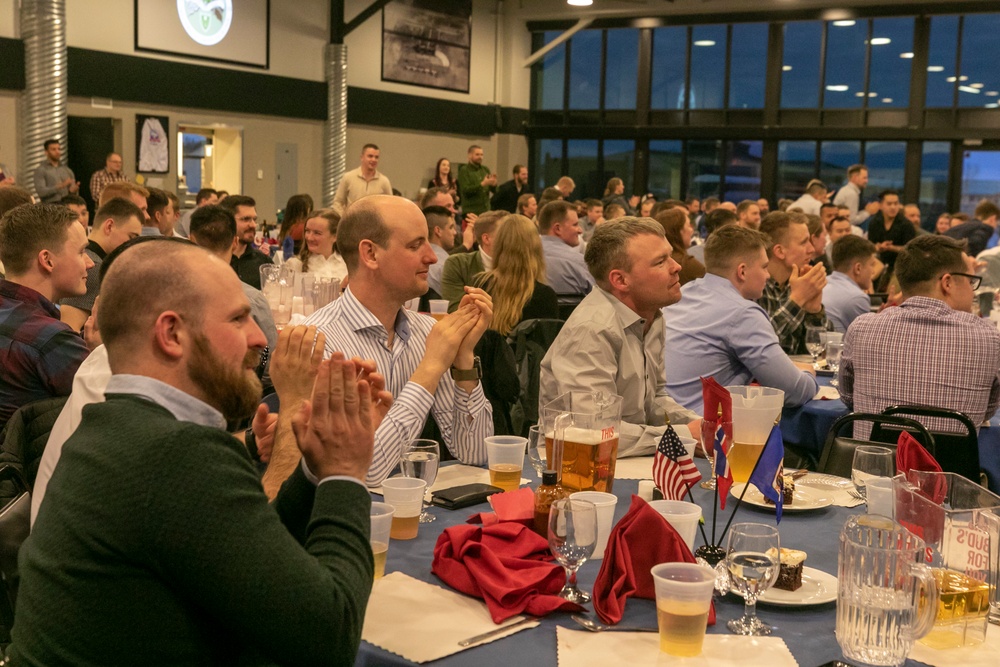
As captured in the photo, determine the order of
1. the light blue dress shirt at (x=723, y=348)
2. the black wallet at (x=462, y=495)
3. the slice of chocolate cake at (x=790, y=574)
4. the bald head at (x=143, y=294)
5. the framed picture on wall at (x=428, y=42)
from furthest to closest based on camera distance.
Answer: the framed picture on wall at (x=428, y=42) → the light blue dress shirt at (x=723, y=348) → the black wallet at (x=462, y=495) → the slice of chocolate cake at (x=790, y=574) → the bald head at (x=143, y=294)

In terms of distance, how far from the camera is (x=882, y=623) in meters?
1.55

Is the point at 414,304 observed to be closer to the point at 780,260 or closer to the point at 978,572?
the point at 780,260

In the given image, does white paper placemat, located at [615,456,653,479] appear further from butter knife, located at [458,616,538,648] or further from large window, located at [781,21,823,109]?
large window, located at [781,21,823,109]

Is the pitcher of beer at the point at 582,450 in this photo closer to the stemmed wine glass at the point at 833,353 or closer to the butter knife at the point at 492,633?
the butter knife at the point at 492,633

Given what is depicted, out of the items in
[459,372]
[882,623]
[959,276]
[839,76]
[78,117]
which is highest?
[839,76]

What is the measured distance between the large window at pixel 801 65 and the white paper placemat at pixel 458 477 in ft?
51.2

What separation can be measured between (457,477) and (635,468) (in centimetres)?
51

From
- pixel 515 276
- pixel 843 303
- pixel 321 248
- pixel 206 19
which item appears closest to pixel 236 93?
pixel 206 19

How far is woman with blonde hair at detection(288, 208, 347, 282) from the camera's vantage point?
265 inches

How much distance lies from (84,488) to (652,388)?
2.40 metres

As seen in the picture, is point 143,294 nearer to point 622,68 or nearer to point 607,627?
point 607,627

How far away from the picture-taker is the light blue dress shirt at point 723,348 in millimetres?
3992

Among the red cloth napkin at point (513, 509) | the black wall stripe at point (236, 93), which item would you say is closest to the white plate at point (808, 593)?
the red cloth napkin at point (513, 509)


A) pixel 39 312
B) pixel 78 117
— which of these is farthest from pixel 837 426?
pixel 78 117
